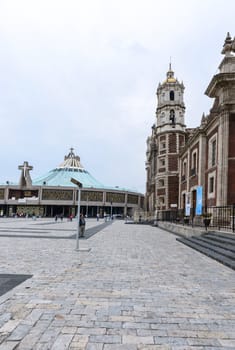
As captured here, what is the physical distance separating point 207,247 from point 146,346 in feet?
29.7

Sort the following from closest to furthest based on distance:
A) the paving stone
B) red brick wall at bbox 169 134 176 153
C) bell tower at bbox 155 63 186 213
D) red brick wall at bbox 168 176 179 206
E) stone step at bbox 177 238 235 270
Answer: the paving stone → stone step at bbox 177 238 235 270 → red brick wall at bbox 168 176 179 206 → bell tower at bbox 155 63 186 213 → red brick wall at bbox 169 134 176 153

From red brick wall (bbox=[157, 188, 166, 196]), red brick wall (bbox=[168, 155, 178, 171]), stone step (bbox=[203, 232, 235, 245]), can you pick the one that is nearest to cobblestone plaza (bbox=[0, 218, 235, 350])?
stone step (bbox=[203, 232, 235, 245])

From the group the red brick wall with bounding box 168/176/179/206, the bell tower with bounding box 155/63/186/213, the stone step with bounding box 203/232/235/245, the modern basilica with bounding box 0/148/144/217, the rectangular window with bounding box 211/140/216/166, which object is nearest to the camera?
the stone step with bounding box 203/232/235/245

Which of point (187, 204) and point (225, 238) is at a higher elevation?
point (187, 204)

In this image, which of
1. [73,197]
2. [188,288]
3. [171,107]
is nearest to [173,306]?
[188,288]

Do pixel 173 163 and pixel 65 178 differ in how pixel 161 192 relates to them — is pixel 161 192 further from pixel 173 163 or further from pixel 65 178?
pixel 65 178

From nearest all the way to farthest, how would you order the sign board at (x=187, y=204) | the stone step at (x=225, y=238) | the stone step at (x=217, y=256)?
1. the stone step at (x=217, y=256)
2. the stone step at (x=225, y=238)
3. the sign board at (x=187, y=204)

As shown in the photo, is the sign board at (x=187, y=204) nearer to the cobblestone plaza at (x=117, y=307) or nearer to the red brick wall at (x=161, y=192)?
the red brick wall at (x=161, y=192)

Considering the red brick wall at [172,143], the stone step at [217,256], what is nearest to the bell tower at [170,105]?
the red brick wall at [172,143]

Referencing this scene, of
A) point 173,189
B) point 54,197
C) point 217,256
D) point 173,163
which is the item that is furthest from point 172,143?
point 54,197

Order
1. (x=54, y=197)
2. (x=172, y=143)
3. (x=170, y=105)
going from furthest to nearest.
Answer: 1. (x=54, y=197)
2. (x=170, y=105)
3. (x=172, y=143)

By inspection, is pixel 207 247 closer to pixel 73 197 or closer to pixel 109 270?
pixel 109 270

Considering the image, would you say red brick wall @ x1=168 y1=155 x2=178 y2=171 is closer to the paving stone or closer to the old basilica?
the old basilica

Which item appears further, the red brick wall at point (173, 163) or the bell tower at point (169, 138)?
the red brick wall at point (173, 163)
